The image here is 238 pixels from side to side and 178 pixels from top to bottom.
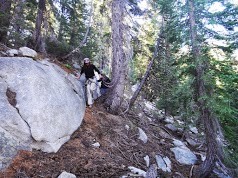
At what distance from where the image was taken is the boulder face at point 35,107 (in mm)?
5908

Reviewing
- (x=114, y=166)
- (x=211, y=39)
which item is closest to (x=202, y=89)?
(x=211, y=39)

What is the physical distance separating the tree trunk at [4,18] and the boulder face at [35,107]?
129 inches

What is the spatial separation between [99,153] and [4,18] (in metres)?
7.35

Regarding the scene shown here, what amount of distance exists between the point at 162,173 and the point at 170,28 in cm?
668

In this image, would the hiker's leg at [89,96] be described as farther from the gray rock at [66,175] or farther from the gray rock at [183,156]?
the gray rock at [183,156]

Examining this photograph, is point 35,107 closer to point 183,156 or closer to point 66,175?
point 66,175

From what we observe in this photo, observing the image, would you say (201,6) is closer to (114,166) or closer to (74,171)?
(114,166)

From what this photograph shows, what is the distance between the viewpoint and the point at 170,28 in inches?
427

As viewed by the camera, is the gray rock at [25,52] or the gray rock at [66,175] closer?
the gray rock at [66,175]

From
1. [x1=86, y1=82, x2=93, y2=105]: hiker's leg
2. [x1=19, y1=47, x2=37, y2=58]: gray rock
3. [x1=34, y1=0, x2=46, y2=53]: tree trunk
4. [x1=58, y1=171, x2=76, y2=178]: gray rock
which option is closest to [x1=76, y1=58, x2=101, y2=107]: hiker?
[x1=86, y1=82, x2=93, y2=105]: hiker's leg

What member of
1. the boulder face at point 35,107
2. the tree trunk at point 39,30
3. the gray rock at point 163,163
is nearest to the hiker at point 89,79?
the boulder face at point 35,107

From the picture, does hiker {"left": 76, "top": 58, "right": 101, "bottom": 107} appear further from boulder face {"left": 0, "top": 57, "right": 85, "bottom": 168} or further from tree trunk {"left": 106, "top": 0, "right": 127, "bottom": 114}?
boulder face {"left": 0, "top": 57, "right": 85, "bottom": 168}

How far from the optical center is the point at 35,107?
647 cm

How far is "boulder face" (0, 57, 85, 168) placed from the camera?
5.91 m
